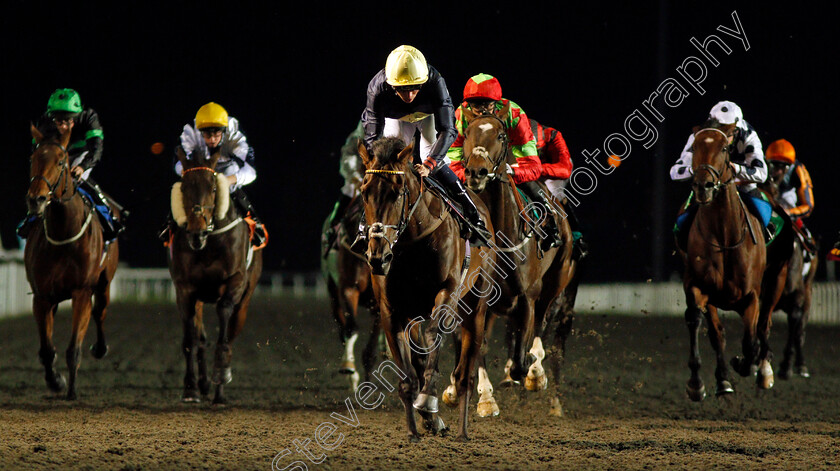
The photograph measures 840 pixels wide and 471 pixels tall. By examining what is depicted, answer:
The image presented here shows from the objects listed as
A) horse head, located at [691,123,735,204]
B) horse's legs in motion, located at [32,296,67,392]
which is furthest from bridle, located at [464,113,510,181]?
horse's legs in motion, located at [32,296,67,392]

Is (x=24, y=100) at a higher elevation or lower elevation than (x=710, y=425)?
higher

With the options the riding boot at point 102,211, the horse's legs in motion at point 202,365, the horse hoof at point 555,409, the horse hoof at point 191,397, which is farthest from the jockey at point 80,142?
the horse hoof at point 555,409

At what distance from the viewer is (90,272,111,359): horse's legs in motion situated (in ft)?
30.5

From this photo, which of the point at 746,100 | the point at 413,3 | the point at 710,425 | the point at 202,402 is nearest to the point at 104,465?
the point at 202,402

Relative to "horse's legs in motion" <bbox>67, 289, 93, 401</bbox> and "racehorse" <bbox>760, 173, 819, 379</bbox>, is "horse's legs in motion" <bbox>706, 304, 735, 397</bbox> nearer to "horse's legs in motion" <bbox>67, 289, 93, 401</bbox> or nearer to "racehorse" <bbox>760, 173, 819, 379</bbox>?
"racehorse" <bbox>760, 173, 819, 379</bbox>

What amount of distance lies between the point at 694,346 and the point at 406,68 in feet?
12.4

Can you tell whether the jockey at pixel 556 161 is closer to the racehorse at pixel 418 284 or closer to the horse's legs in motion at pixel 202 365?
the racehorse at pixel 418 284

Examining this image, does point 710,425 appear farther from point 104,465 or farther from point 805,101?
point 805,101

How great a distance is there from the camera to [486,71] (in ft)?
73.3

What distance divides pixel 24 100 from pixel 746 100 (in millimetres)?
20353

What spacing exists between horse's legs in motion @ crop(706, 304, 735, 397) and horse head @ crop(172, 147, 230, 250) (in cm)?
444

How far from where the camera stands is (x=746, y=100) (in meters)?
22.8

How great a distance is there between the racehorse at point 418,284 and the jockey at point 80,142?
12.7 ft

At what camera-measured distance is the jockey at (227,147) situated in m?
8.72
